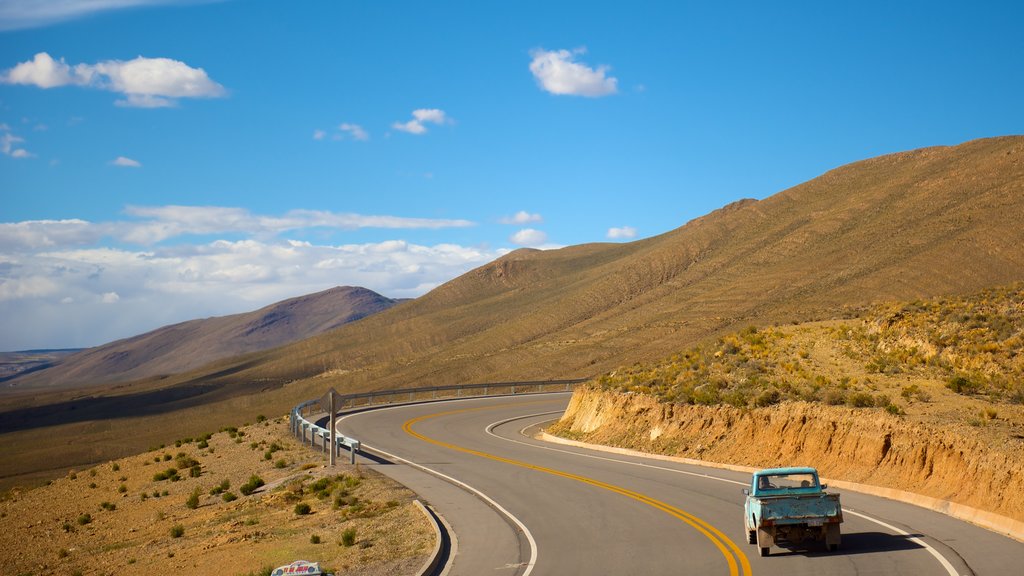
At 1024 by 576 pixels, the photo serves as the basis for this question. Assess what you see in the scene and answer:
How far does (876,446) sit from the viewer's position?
2217 cm

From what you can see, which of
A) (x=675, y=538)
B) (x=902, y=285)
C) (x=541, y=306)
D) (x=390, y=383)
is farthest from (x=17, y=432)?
(x=675, y=538)

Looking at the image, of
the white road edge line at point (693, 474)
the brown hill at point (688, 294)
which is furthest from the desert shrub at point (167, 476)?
the brown hill at point (688, 294)

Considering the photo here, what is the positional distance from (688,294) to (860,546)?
79.9 metres

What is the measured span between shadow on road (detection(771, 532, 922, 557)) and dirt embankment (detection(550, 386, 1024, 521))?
10.3ft

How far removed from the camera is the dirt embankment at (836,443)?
18.2m

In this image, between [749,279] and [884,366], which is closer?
[884,366]

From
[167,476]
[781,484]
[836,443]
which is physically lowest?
[167,476]

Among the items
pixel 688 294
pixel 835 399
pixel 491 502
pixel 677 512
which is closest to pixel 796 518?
pixel 677 512

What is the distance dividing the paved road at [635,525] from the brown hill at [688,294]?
41.0m

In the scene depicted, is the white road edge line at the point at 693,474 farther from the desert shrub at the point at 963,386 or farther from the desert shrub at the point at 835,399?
the desert shrub at the point at 963,386

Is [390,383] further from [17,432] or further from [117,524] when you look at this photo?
[117,524]

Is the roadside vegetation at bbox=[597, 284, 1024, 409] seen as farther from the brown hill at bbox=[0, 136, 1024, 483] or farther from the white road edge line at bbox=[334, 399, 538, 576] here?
the brown hill at bbox=[0, 136, 1024, 483]

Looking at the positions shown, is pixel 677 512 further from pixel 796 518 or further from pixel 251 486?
pixel 251 486

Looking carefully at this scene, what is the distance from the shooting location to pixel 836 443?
934 inches
